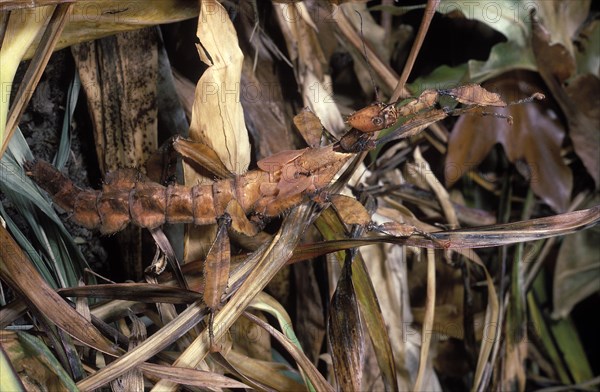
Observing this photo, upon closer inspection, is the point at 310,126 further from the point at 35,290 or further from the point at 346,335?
the point at 35,290

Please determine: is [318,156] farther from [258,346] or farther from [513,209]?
[513,209]

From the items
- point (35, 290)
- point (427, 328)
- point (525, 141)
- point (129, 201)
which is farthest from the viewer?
point (525, 141)

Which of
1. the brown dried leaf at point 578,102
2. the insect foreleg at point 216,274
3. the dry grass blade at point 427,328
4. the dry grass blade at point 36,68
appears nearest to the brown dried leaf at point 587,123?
the brown dried leaf at point 578,102

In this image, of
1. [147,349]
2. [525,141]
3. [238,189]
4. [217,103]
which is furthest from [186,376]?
[525,141]

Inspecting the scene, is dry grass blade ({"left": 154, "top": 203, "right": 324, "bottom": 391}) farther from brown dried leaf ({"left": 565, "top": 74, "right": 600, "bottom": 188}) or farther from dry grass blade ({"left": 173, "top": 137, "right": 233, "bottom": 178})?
brown dried leaf ({"left": 565, "top": 74, "right": 600, "bottom": 188})

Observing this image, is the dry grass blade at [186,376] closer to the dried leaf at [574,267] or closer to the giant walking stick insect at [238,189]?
the giant walking stick insect at [238,189]

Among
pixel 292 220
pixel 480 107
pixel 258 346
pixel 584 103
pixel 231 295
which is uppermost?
pixel 584 103

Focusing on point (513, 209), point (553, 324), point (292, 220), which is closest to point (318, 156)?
point (292, 220)
